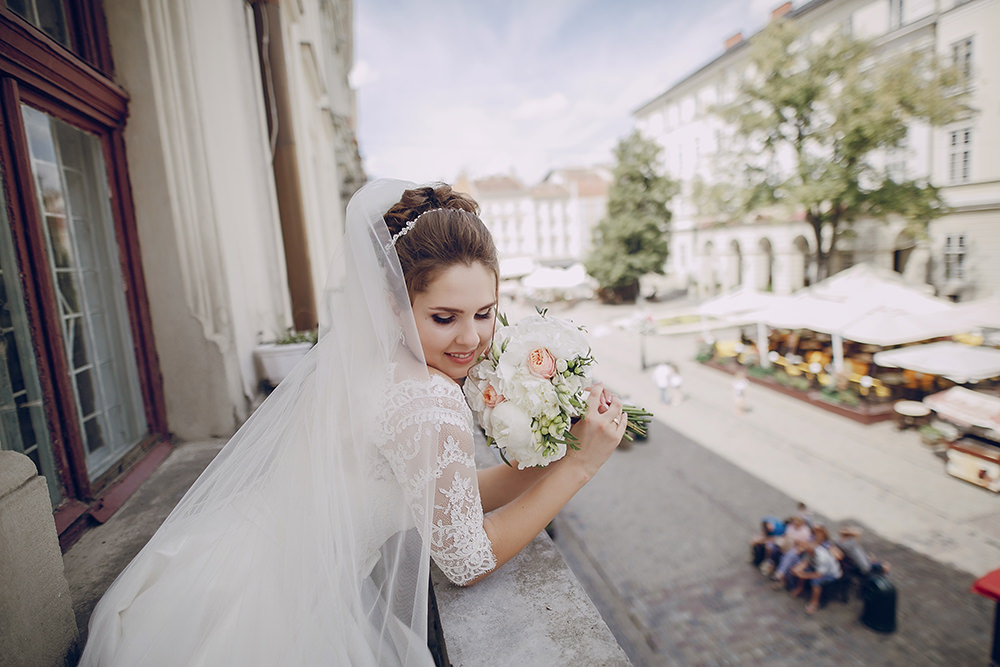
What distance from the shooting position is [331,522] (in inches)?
64.6

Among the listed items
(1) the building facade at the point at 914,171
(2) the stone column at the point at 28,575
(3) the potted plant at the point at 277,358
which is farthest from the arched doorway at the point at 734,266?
(2) the stone column at the point at 28,575

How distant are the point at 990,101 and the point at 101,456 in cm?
2481

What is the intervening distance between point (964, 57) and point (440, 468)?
24670 millimetres

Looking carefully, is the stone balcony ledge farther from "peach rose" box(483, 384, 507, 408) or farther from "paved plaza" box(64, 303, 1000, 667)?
"paved plaza" box(64, 303, 1000, 667)

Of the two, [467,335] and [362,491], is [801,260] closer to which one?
[467,335]

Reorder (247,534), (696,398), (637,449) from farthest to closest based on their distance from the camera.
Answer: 1. (696,398)
2. (637,449)
3. (247,534)

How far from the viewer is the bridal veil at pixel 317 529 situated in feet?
4.81

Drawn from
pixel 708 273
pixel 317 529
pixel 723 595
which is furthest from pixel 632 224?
pixel 317 529

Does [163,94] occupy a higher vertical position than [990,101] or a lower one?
lower

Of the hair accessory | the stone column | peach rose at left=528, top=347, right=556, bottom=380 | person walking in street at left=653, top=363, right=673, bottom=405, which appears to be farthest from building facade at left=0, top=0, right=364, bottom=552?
person walking in street at left=653, top=363, right=673, bottom=405

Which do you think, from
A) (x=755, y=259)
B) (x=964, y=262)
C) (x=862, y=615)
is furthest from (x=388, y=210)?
(x=755, y=259)

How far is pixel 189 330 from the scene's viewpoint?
307 cm

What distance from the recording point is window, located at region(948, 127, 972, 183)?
59.1 feet

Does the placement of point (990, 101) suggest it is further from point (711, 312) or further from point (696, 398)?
point (696, 398)
